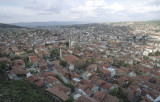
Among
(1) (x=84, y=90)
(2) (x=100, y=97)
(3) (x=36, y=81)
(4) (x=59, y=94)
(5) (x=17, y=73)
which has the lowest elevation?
(2) (x=100, y=97)

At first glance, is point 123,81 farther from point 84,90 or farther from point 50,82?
point 50,82

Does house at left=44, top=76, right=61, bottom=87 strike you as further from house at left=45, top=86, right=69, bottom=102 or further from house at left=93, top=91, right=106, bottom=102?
house at left=93, top=91, right=106, bottom=102

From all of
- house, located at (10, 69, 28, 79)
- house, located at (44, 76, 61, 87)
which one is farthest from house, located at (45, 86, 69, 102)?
house, located at (10, 69, 28, 79)

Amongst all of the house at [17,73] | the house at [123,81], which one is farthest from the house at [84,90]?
the house at [17,73]

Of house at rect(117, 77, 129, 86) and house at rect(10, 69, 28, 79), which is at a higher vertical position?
house at rect(10, 69, 28, 79)

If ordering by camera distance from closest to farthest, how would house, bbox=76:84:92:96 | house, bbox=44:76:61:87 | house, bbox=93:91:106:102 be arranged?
→ house, bbox=93:91:106:102 → house, bbox=76:84:92:96 → house, bbox=44:76:61:87

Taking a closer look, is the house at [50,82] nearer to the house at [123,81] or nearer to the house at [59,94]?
the house at [59,94]

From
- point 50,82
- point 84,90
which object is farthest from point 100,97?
point 50,82

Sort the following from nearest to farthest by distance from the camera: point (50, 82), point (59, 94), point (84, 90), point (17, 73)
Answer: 1. point (59, 94)
2. point (84, 90)
3. point (50, 82)
4. point (17, 73)

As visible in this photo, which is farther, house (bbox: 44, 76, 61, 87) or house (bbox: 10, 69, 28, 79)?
house (bbox: 10, 69, 28, 79)

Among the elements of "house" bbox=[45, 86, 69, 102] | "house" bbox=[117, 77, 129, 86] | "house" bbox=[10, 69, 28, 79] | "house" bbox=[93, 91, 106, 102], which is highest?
"house" bbox=[10, 69, 28, 79]

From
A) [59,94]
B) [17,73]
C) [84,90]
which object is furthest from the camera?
[17,73]
